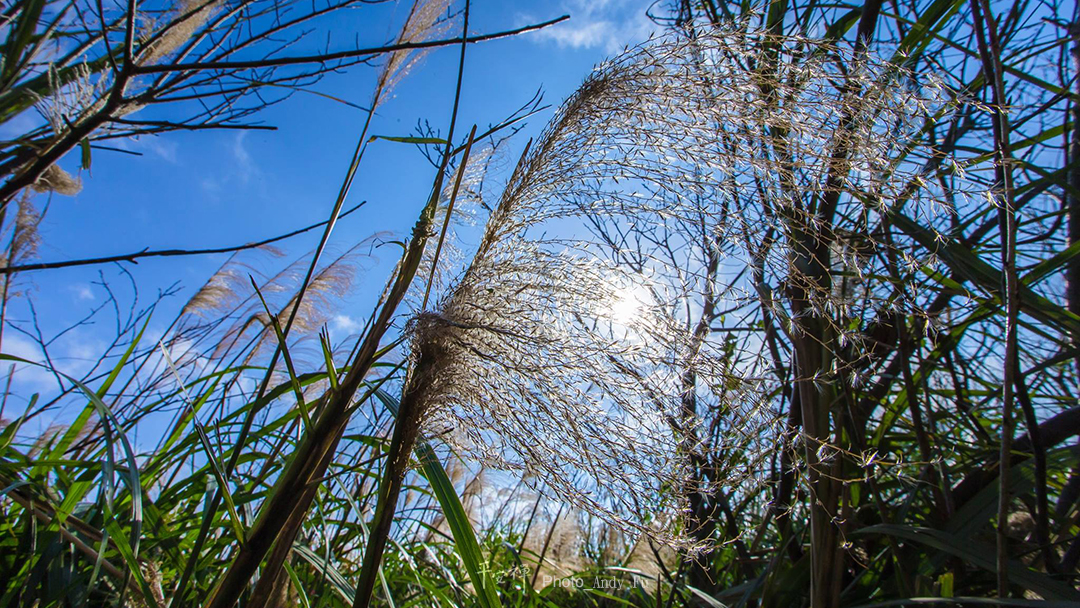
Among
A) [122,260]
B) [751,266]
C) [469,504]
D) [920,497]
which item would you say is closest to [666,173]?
[751,266]

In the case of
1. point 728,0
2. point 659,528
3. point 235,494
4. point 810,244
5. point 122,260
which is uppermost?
point 728,0

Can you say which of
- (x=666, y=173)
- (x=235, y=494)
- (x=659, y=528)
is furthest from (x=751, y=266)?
(x=235, y=494)

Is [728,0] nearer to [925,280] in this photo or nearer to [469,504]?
[925,280]

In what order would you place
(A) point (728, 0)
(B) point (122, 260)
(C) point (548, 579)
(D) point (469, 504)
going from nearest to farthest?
(B) point (122, 260)
(A) point (728, 0)
(C) point (548, 579)
(D) point (469, 504)

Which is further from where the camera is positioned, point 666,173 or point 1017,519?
point 1017,519

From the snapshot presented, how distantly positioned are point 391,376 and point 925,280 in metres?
1.26

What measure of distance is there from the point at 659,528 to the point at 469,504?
1752 millimetres

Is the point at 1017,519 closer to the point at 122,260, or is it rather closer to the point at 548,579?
the point at 548,579

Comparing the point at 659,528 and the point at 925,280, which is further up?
the point at 925,280

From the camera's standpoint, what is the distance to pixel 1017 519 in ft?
4.93

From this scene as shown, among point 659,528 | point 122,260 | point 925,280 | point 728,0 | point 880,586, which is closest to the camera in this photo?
point 659,528

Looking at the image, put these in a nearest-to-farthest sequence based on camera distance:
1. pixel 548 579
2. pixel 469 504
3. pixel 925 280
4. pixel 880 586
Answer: pixel 880 586 → pixel 925 280 → pixel 548 579 → pixel 469 504

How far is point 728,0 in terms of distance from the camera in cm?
185

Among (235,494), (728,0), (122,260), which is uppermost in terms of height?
(728,0)
